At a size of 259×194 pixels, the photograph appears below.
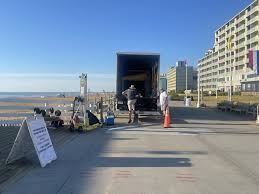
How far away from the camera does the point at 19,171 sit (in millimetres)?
9398

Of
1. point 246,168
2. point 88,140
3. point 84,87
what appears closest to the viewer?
point 246,168

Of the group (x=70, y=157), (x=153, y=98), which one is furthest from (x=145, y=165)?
(x=153, y=98)

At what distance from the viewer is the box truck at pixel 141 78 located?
24828mm

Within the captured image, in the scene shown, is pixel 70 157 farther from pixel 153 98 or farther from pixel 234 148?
pixel 153 98

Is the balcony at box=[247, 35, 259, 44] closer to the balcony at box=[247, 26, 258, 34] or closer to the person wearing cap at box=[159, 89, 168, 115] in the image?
the balcony at box=[247, 26, 258, 34]

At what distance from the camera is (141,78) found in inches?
1104

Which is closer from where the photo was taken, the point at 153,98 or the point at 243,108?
the point at 153,98

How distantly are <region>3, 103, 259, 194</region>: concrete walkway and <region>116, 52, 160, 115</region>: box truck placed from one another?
8446mm

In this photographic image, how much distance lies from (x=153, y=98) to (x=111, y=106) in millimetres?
6214

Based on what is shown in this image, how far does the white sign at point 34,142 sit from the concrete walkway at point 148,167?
10.2 inches

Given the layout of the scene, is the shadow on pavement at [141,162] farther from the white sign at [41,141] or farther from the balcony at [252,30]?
the balcony at [252,30]

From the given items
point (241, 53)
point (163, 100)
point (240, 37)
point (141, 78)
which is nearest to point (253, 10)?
point (240, 37)

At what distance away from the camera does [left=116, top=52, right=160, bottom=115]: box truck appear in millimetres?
24828

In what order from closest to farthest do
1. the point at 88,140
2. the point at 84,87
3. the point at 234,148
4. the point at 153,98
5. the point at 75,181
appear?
the point at 75,181, the point at 234,148, the point at 88,140, the point at 84,87, the point at 153,98
